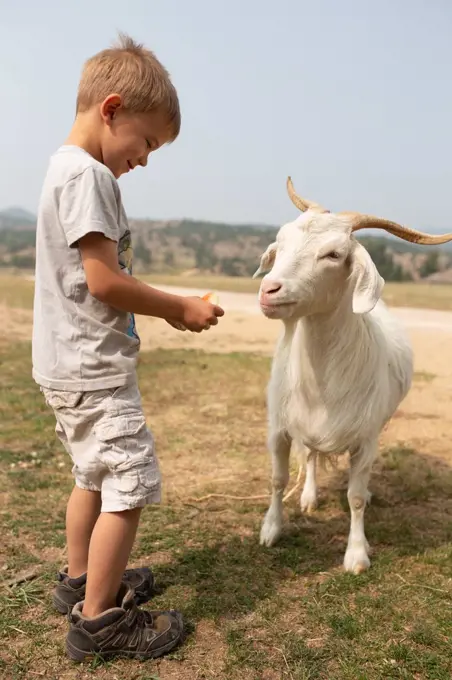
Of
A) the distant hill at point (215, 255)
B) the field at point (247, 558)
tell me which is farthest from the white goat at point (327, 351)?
the distant hill at point (215, 255)

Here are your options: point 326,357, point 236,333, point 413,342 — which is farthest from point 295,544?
point 236,333

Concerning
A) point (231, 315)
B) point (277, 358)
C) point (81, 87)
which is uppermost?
point (81, 87)

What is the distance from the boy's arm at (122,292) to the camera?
2174 millimetres

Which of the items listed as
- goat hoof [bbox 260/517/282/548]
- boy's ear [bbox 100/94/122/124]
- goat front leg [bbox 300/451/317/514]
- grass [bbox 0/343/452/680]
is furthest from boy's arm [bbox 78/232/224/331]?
goat front leg [bbox 300/451/317/514]

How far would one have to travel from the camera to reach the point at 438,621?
2.80m

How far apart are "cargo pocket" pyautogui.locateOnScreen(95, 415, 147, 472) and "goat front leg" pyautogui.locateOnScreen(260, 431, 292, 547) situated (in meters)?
1.38

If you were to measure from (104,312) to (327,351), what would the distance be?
53.4 inches

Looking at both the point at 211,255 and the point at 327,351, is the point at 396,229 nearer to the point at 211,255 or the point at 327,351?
the point at 327,351

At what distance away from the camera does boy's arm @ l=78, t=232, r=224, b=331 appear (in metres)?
2.17

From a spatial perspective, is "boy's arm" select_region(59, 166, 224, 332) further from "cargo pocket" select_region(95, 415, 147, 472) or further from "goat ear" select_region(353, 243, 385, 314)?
"goat ear" select_region(353, 243, 385, 314)

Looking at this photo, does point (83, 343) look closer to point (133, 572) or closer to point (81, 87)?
point (81, 87)

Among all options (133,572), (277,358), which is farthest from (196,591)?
(277,358)

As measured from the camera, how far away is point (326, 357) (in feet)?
10.7

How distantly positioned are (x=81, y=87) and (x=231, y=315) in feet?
41.8
